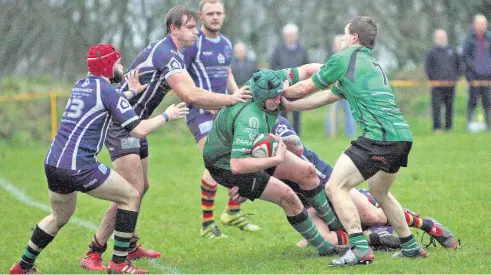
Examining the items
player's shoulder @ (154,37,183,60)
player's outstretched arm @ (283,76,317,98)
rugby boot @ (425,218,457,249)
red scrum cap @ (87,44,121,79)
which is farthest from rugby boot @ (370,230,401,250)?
red scrum cap @ (87,44,121,79)

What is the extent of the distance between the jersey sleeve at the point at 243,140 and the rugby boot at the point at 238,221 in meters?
2.84

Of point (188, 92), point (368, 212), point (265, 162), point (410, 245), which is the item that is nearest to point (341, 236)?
point (368, 212)

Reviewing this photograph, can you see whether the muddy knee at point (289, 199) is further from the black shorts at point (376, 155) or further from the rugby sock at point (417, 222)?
the rugby sock at point (417, 222)

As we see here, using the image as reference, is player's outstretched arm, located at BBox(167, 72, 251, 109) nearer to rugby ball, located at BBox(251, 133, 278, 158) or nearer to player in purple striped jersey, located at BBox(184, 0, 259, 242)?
rugby ball, located at BBox(251, 133, 278, 158)

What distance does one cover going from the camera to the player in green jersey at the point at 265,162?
830 centimetres

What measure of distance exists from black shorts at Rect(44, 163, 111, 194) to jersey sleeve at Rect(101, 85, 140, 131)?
1.37ft

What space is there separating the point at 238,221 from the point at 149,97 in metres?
2.40

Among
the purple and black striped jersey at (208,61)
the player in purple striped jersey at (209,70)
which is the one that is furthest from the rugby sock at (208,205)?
the purple and black striped jersey at (208,61)

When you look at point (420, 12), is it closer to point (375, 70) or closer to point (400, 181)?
point (400, 181)

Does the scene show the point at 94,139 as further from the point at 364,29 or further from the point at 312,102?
the point at 364,29

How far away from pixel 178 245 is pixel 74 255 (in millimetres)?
1046

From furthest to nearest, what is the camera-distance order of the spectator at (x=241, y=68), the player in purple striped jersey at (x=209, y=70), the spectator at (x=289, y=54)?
1. the spectator at (x=241, y=68)
2. the spectator at (x=289, y=54)
3. the player in purple striped jersey at (x=209, y=70)

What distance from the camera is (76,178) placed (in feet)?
26.4

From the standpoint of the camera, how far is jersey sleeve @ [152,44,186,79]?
9086mm
